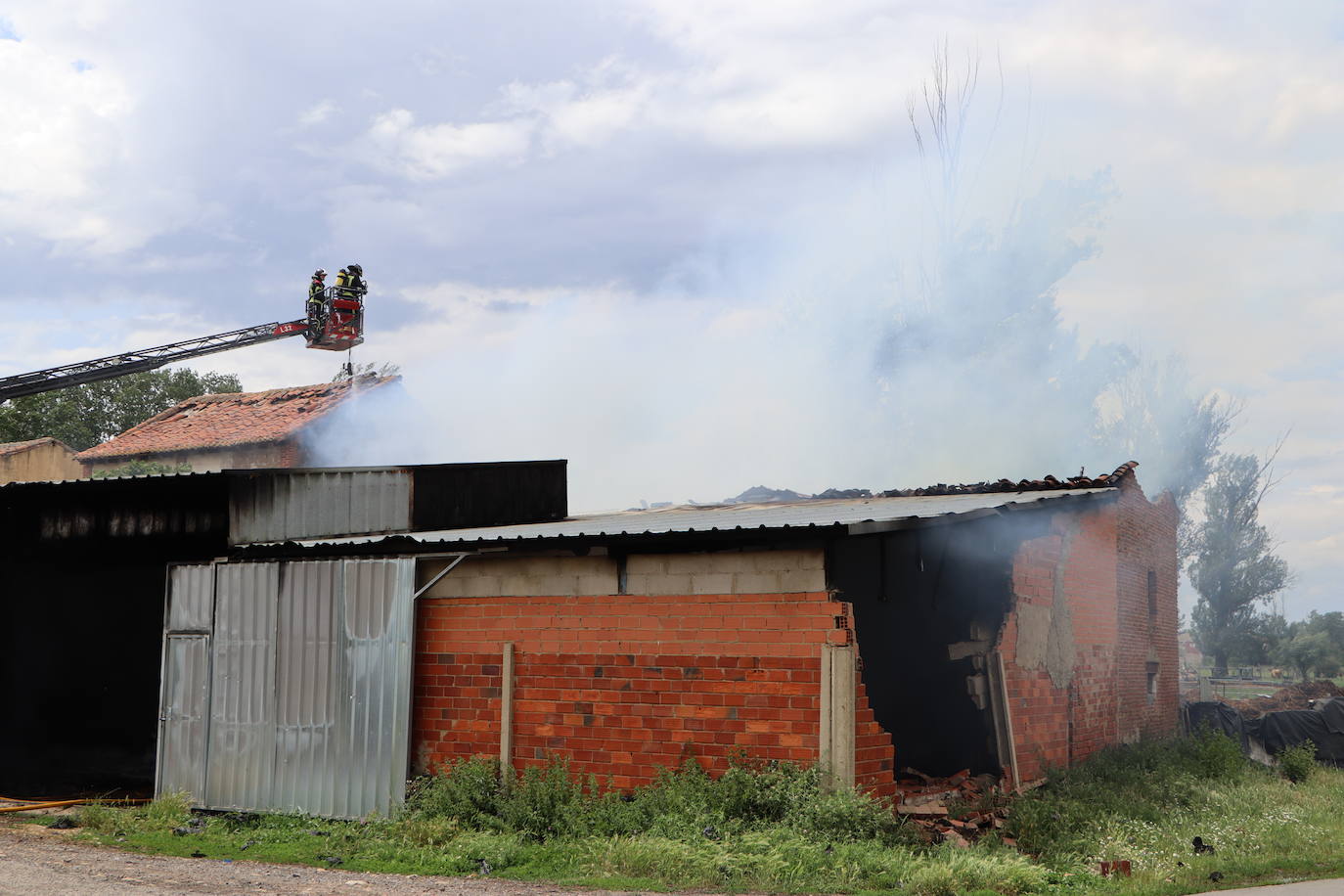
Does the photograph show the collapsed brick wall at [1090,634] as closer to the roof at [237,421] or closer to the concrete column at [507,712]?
the concrete column at [507,712]

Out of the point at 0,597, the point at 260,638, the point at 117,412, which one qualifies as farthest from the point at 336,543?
the point at 117,412

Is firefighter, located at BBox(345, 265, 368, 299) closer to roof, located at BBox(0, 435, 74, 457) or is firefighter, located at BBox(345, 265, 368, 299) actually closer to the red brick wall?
roof, located at BBox(0, 435, 74, 457)

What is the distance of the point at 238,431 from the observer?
31.8m

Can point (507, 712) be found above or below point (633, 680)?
below

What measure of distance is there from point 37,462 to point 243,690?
27858 mm

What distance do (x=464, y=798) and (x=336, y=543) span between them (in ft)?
10.6

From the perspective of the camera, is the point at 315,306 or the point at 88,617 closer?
the point at 88,617

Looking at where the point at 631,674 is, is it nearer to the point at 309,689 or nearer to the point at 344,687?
the point at 344,687

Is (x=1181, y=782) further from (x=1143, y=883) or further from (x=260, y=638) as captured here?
(x=260, y=638)

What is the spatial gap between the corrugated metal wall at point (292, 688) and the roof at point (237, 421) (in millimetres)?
18634

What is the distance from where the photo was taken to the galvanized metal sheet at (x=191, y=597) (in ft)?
40.2

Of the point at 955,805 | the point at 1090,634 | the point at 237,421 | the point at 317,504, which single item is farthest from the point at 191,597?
the point at 237,421

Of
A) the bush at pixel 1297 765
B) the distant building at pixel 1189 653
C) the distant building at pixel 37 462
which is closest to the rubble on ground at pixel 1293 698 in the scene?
the bush at pixel 1297 765

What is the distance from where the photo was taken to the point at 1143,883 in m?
8.02
